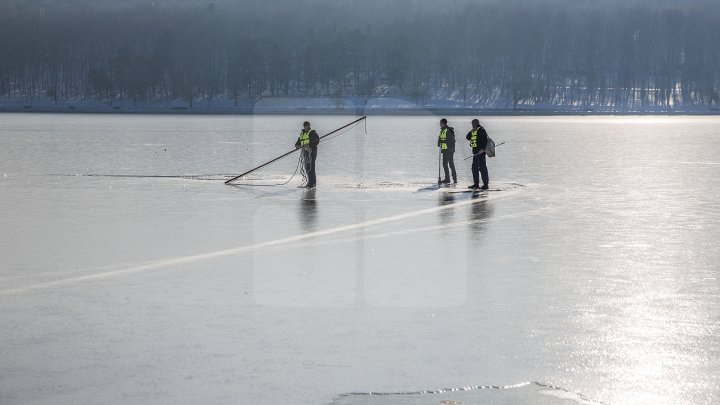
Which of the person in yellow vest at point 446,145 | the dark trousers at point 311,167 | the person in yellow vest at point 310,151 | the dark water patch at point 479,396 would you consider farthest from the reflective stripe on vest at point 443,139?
the dark water patch at point 479,396

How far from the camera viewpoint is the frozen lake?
6246 mm

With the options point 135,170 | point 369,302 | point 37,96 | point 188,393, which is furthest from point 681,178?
point 37,96

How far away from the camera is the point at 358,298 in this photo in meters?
9.06

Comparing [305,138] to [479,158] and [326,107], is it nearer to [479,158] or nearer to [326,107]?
[479,158]

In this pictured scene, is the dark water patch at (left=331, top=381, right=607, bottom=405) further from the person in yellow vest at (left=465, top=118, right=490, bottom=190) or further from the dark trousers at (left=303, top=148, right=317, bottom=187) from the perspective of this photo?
the dark trousers at (left=303, top=148, right=317, bottom=187)

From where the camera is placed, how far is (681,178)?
24.5 m

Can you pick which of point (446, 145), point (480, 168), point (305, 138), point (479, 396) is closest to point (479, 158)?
point (480, 168)

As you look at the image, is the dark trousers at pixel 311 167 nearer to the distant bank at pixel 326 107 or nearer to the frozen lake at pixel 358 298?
the frozen lake at pixel 358 298

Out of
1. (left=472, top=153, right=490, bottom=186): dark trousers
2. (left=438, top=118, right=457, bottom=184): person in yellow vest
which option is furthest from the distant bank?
(left=472, top=153, right=490, bottom=186): dark trousers

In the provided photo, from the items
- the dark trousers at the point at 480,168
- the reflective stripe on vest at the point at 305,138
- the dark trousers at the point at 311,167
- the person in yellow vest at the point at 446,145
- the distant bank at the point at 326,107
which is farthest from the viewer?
the distant bank at the point at 326,107

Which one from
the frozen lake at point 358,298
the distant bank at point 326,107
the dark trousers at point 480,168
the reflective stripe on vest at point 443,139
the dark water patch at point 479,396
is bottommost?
the dark water patch at point 479,396

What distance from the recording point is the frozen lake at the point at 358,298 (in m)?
6.25

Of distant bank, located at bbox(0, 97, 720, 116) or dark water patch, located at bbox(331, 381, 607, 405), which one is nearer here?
dark water patch, located at bbox(331, 381, 607, 405)

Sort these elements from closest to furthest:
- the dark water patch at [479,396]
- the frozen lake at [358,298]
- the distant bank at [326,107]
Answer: the dark water patch at [479,396], the frozen lake at [358,298], the distant bank at [326,107]
